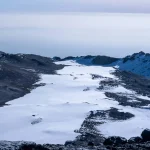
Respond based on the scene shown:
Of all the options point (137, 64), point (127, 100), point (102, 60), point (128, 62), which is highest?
point (102, 60)

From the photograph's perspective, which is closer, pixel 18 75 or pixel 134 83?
pixel 18 75

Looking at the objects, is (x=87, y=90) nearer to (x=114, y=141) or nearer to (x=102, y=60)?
(x=114, y=141)

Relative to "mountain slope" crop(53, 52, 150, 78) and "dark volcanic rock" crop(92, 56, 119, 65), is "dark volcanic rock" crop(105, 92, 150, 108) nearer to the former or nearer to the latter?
"mountain slope" crop(53, 52, 150, 78)

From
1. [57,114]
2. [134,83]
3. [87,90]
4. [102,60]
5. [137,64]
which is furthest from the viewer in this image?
[102,60]

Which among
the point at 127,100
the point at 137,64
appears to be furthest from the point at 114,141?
the point at 137,64

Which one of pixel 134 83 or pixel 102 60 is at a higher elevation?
pixel 102 60

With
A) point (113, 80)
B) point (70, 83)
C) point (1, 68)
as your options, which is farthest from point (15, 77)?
point (113, 80)

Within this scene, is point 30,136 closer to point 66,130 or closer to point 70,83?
point 66,130

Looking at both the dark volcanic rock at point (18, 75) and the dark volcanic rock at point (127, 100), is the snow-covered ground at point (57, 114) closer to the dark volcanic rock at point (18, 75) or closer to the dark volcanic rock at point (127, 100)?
the dark volcanic rock at point (127, 100)
